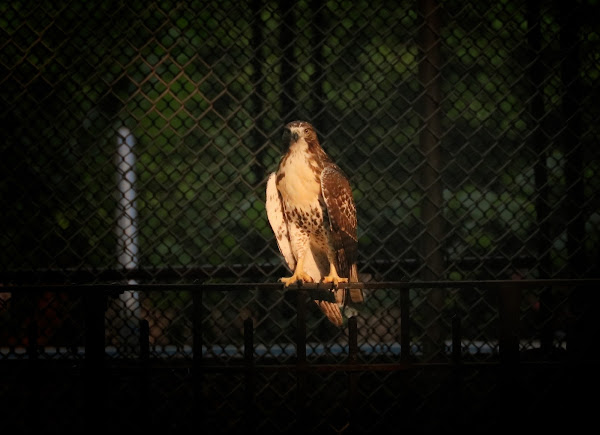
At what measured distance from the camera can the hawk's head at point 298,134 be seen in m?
2.20

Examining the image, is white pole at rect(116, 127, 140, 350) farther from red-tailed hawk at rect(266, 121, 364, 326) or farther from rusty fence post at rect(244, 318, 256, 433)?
rusty fence post at rect(244, 318, 256, 433)

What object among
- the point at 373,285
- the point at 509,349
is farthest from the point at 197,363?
the point at 509,349

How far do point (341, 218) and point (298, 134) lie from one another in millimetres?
449

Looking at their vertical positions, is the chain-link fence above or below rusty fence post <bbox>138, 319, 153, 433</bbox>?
above

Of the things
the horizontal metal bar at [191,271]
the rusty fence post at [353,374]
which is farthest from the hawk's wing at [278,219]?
the rusty fence post at [353,374]

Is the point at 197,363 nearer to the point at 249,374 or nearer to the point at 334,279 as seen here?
the point at 249,374

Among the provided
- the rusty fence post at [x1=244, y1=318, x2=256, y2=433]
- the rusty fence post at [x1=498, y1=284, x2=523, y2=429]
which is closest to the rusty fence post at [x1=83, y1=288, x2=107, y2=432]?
the rusty fence post at [x1=244, y1=318, x2=256, y2=433]

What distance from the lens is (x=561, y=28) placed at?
2605mm

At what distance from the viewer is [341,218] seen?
212 centimetres

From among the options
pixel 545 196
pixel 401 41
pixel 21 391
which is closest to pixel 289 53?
pixel 401 41

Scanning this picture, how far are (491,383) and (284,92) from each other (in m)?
2.08

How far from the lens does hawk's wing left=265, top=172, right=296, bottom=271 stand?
2.29 meters

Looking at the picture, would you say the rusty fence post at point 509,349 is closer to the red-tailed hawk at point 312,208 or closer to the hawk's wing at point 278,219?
the red-tailed hawk at point 312,208

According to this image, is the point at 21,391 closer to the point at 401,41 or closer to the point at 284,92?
the point at 284,92
